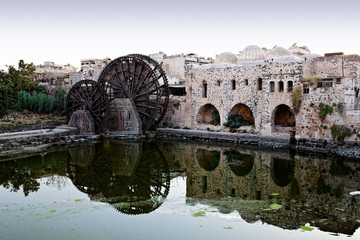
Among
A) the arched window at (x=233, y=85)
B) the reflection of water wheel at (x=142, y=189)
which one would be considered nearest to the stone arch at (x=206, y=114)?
the arched window at (x=233, y=85)

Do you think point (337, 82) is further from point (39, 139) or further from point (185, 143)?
point (39, 139)

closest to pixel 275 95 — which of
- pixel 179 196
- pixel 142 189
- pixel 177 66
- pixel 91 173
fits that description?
pixel 179 196

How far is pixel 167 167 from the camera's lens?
443 inches

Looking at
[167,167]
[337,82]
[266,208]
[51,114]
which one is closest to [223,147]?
[167,167]

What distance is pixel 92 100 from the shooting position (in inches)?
685

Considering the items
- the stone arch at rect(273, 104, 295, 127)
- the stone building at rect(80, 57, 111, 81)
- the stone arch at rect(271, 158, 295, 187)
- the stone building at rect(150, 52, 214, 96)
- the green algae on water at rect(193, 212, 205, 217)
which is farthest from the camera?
the stone building at rect(80, 57, 111, 81)

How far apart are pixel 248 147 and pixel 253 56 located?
5.69 meters

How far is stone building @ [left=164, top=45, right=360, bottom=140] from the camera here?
1255 cm

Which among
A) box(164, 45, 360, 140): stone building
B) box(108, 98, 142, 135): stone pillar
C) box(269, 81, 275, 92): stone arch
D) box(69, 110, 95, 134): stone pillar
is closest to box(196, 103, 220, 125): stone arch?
box(164, 45, 360, 140): stone building

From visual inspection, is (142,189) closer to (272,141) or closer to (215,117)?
(272,141)

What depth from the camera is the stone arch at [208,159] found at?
11171 mm

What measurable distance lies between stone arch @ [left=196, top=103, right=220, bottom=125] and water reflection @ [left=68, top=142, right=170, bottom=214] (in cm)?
382

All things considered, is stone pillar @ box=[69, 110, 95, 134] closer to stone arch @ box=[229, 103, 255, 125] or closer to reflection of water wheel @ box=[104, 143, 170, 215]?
reflection of water wheel @ box=[104, 143, 170, 215]

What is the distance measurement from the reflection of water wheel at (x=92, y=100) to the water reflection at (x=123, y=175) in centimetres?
247
